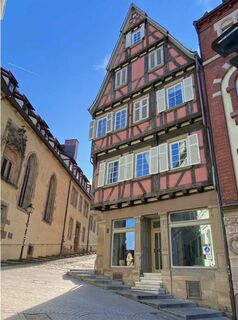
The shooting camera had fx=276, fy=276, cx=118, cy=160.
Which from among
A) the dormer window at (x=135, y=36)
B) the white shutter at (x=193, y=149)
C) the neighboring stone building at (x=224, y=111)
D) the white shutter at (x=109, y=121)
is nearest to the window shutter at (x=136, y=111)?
the white shutter at (x=109, y=121)

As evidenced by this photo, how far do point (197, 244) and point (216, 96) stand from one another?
6.01 m

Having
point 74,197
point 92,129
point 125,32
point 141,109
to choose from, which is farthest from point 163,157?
point 74,197

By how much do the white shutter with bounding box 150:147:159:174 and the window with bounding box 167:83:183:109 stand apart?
2216 mm

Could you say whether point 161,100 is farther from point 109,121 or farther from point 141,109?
point 109,121

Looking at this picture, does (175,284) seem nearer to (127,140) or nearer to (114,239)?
(114,239)

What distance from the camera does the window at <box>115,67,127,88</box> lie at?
52.6 feet

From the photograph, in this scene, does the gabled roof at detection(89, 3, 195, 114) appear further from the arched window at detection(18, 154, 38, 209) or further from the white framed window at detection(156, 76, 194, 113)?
the arched window at detection(18, 154, 38, 209)

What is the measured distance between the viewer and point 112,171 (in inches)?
561

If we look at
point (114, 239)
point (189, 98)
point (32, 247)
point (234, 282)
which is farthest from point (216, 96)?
point (32, 247)

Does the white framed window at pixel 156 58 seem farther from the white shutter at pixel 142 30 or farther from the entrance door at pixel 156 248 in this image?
the entrance door at pixel 156 248

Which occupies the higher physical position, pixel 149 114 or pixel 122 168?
pixel 149 114

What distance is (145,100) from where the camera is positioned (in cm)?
1432

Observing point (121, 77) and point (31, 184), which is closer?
point (121, 77)

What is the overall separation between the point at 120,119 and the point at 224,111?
5800mm
